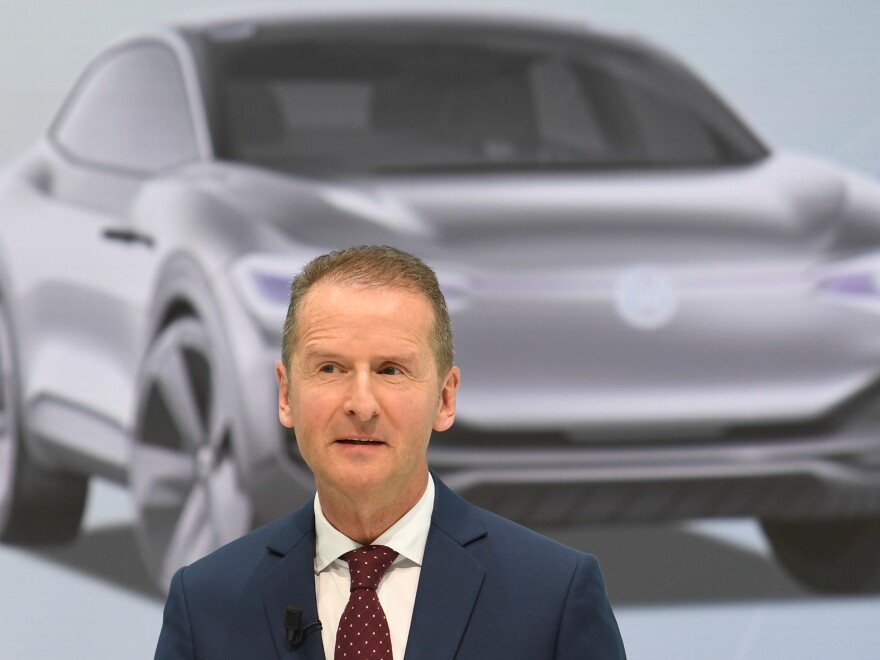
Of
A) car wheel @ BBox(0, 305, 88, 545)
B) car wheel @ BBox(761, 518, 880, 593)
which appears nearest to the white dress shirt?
car wheel @ BBox(761, 518, 880, 593)

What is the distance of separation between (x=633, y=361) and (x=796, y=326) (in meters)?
0.33

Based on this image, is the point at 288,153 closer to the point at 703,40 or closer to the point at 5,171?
the point at 5,171

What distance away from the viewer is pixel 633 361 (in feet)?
9.79

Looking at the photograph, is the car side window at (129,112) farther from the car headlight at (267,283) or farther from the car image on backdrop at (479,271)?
the car headlight at (267,283)

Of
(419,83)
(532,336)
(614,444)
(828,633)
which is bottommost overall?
(828,633)

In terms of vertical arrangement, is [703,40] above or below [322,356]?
below

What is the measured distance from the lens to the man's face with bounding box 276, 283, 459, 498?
1049mm

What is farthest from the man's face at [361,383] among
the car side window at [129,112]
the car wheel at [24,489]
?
the car wheel at [24,489]

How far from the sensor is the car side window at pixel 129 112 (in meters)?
3.30

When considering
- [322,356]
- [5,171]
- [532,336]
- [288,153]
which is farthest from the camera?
[5,171]

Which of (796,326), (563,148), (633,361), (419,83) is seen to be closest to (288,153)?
(419,83)

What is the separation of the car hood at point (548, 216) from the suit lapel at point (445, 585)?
181cm

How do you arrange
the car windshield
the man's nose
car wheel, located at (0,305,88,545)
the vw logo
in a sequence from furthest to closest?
car wheel, located at (0,305,88,545) < the car windshield < the vw logo < the man's nose

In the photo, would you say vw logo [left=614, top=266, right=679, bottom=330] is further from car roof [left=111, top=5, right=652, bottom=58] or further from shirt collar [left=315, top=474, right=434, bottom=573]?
shirt collar [left=315, top=474, right=434, bottom=573]
